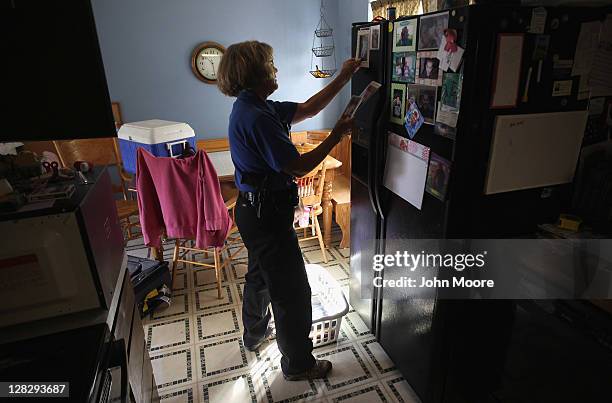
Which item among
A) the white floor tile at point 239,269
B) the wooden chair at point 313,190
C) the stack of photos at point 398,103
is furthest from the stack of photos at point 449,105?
the white floor tile at point 239,269

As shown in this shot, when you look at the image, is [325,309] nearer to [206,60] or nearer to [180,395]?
[180,395]

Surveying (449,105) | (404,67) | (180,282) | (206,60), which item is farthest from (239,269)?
(206,60)

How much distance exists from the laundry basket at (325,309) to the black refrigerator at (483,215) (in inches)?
13.1

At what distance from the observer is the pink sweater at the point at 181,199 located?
7.36 feet

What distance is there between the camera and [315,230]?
313 cm

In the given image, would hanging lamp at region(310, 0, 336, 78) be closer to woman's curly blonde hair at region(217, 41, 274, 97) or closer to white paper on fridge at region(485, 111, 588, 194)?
woman's curly blonde hair at region(217, 41, 274, 97)

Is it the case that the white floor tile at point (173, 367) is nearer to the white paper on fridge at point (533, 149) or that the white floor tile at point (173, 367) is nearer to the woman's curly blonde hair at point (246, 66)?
the woman's curly blonde hair at point (246, 66)

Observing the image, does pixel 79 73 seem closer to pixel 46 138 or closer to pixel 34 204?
pixel 46 138

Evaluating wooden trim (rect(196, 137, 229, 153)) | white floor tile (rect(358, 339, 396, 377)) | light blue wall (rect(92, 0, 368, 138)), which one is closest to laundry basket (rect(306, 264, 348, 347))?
white floor tile (rect(358, 339, 396, 377))

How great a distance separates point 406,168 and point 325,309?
3.29 ft

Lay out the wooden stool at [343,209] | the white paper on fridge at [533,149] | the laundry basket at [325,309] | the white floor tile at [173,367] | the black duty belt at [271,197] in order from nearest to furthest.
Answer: the white paper on fridge at [533,149] < the black duty belt at [271,197] < the white floor tile at [173,367] < the laundry basket at [325,309] < the wooden stool at [343,209]

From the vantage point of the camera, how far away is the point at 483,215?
1358 millimetres

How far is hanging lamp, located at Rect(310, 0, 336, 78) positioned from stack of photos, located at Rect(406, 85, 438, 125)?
2.87m

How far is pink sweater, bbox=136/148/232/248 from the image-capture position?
2.24 meters
